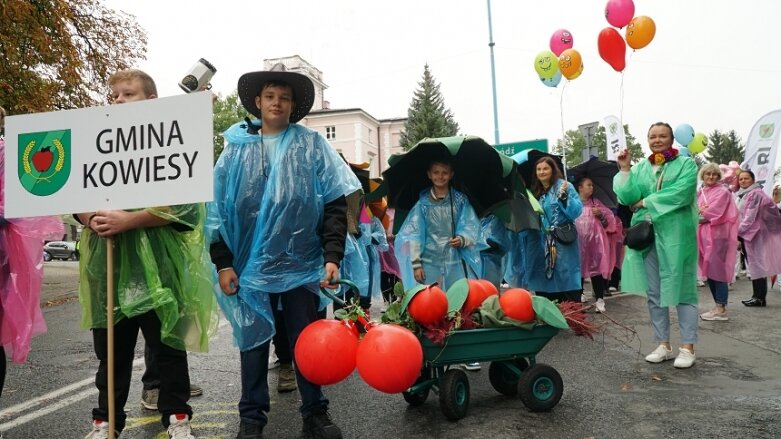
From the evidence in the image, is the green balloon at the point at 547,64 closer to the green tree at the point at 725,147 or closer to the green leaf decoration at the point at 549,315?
the green leaf decoration at the point at 549,315

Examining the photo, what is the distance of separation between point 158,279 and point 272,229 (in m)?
0.59

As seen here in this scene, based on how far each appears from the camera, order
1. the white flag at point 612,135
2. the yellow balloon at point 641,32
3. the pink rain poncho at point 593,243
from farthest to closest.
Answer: the white flag at point 612,135
the yellow balloon at point 641,32
the pink rain poncho at point 593,243

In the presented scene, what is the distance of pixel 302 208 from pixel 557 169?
4.11m

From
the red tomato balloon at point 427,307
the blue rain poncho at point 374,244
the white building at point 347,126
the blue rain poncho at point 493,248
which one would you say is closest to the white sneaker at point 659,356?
the blue rain poncho at point 493,248

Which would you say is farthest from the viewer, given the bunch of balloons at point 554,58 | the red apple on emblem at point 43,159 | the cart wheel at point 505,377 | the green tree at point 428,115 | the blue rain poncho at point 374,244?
the green tree at point 428,115

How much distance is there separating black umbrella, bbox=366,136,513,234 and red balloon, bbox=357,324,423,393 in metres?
1.85

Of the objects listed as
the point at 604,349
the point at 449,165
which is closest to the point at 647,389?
the point at 604,349

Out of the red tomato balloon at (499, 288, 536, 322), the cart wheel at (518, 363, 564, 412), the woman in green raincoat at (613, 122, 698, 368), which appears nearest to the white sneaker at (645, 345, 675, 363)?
the woman in green raincoat at (613, 122, 698, 368)

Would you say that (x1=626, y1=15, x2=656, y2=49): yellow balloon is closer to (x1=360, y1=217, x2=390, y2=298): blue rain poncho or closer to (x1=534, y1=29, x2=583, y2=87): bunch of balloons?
(x1=534, y1=29, x2=583, y2=87): bunch of balloons

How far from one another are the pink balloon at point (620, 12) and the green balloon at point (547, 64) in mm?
3519

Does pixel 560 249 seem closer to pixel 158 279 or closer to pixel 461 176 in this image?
pixel 461 176

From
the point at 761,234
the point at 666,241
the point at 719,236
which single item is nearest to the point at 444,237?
the point at 666,241

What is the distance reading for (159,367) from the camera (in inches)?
118

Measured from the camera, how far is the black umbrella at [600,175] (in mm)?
8305
